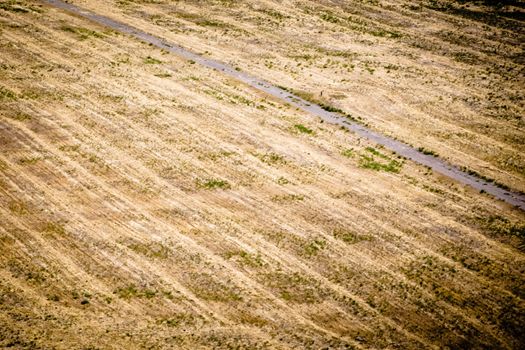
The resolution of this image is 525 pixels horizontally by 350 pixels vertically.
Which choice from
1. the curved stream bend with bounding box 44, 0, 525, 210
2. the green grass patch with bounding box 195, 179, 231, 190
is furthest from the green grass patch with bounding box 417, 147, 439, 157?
the green grass patch with bounding box 195, 179, 231, 190

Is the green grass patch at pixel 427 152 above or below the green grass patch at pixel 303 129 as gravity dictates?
above

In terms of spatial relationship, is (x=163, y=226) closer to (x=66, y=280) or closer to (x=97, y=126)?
(x=66, y=280)

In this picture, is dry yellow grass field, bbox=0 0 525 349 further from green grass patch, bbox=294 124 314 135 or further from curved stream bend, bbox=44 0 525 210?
curved stream bend, bbox=44 0 525 210

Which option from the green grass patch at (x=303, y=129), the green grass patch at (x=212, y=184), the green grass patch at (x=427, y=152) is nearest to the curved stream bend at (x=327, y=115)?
the green grass patch at (x=427, y=152)

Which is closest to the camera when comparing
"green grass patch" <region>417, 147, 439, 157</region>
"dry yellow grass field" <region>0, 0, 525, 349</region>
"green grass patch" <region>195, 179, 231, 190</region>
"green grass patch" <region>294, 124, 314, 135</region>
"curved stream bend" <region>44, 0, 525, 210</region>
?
"dry yellow grass field" <region>0, 0, 525, 349</region>

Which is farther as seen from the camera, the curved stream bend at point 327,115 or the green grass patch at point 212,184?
the curved stream bend at point 327,115

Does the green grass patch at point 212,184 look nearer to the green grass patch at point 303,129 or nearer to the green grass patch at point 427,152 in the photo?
the green grass patch at point 303,129

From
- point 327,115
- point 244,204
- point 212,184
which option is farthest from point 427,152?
point 212,184
